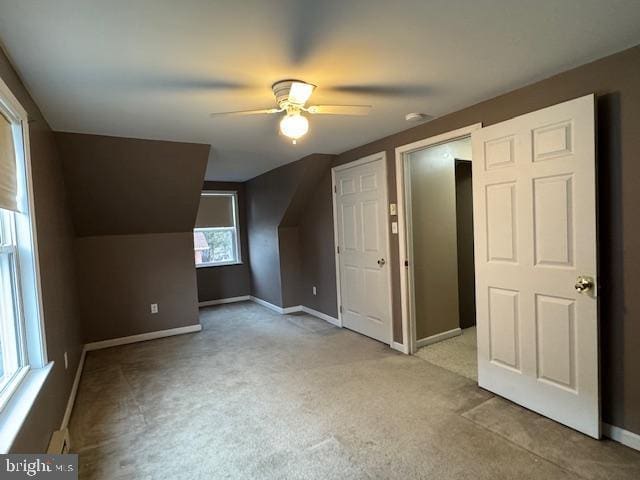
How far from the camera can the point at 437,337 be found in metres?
3.88

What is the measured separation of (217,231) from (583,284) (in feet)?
17.9

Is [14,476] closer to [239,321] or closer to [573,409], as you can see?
[573,409]

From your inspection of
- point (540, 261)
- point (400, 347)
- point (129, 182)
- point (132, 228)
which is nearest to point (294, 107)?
point (540, 261)

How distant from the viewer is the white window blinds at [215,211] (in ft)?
20.0

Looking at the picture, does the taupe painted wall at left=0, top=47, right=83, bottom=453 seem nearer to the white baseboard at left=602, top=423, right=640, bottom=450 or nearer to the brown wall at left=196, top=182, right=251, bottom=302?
the brown wall at left=196, top=182, right=251, bottom=302

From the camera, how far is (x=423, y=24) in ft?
5.28

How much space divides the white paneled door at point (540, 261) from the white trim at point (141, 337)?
3577 mm

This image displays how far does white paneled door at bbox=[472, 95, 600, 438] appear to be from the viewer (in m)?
2.08

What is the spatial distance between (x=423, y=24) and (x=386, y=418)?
236 centimetres

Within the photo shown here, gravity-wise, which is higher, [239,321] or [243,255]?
[243,255]

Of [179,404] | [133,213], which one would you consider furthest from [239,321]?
[179,404]

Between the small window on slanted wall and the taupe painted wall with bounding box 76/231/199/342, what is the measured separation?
4.86ft

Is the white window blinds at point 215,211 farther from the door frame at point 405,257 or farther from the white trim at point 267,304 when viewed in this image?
the door frame at point 405,257

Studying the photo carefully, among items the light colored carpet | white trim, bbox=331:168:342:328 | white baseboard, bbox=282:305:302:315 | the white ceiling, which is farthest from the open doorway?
white baseboard, bbox=282:305:302:315
